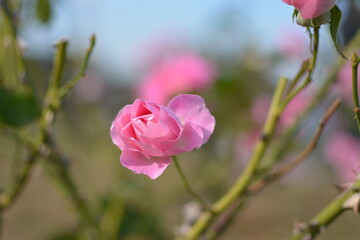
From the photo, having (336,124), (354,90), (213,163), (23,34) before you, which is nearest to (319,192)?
(336,124)

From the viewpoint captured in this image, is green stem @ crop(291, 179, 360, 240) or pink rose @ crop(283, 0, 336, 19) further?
green stem @ crop(291, 179, 360, 240)

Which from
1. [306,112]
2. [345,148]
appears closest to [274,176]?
[306,112]

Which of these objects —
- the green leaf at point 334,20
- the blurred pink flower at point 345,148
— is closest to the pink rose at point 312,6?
the green leaf at point 334,20

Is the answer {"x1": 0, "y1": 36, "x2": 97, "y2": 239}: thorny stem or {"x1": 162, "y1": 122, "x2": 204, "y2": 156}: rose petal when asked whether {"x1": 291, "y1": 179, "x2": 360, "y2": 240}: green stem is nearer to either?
{"x1": 162, "y1": 122, "x2": 204, "y2": 156}: rose petal

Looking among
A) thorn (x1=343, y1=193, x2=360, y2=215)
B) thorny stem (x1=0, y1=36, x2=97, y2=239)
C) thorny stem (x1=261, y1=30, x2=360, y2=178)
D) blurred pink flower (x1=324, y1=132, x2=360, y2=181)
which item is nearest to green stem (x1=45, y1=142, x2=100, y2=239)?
thorny stem (x1=0, y1=36, x2=97, y2=239)

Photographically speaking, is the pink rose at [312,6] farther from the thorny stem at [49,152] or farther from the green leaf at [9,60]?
the green leaf at [9,60]

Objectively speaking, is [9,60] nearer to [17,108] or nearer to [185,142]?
[17,108]

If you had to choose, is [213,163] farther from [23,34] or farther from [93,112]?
[23,34]
